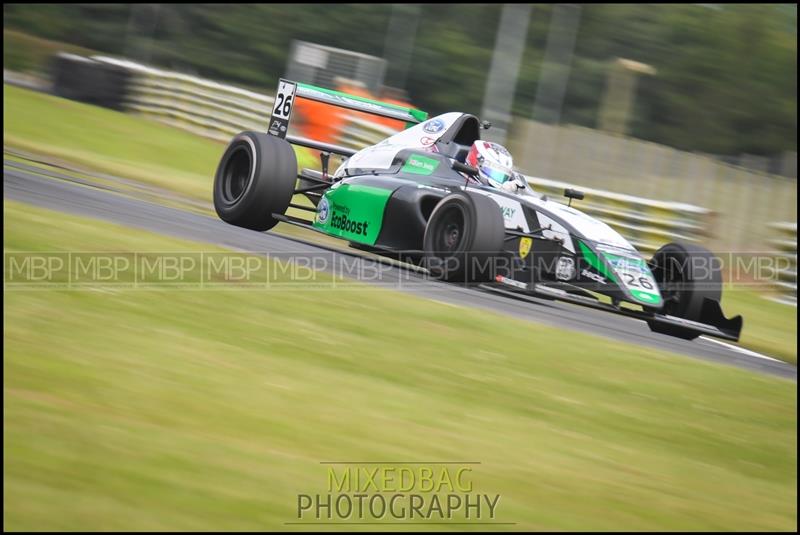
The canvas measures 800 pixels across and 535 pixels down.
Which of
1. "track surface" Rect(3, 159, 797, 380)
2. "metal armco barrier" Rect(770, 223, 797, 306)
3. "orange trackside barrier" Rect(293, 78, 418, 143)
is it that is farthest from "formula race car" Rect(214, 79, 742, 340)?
"orange trackside barrier" Rect(293, 78, 418, 143)

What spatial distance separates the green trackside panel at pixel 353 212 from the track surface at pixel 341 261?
0.36 metres

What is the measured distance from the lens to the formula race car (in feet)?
28.6

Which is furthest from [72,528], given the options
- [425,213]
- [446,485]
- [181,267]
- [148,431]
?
[425,213]

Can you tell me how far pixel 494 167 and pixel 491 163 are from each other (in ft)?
0.15

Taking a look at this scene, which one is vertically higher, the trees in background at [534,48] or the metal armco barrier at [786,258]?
Answer: the trees in background at [534,48]

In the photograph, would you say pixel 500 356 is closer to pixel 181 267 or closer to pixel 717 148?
pixel 181 267

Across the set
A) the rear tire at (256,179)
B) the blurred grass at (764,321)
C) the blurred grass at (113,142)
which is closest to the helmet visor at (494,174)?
the rear tire at (256,179)

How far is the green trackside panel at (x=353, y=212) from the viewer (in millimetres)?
9656

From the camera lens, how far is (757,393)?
8641mm

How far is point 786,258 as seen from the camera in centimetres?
1736

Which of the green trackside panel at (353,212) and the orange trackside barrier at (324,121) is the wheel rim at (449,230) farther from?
the orange trackside barrier at (324,121)

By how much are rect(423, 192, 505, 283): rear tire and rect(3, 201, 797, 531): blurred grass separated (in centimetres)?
39

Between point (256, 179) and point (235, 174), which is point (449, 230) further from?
point (235, 174)

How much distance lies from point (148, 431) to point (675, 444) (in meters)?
3.20
